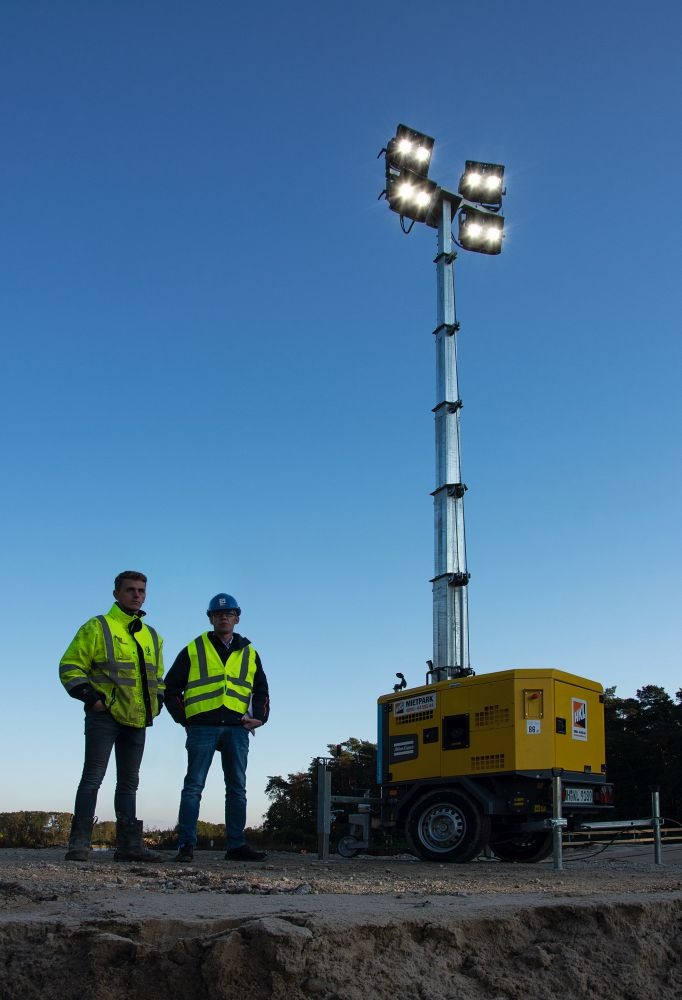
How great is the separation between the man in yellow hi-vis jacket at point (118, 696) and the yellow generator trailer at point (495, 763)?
151 inches

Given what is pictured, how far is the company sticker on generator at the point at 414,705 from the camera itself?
10.4 metres

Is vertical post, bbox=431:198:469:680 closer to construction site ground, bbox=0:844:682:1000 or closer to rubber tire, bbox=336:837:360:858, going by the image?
rubber tire, bbox=336:837:360:858

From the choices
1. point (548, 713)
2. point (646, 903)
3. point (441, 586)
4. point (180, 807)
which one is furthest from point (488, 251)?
point (646, 903)

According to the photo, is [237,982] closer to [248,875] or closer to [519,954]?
[519,954]

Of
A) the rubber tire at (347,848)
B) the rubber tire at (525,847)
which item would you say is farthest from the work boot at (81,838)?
the rubber tire at (525,847)

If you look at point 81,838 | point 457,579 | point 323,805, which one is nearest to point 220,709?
point 81,838

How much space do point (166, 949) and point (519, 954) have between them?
1272 millimetres

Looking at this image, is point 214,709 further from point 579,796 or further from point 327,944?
point 579,796

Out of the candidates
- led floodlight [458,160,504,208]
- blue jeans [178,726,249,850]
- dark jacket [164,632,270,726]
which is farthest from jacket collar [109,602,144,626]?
led floodlight [458,160,504,208]

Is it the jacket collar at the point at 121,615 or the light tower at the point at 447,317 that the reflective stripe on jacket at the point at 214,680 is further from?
the light tower at the point at 447,317

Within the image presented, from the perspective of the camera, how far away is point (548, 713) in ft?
30.8

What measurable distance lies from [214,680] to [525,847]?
5599 mm

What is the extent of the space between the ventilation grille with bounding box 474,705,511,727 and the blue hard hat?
3681mm

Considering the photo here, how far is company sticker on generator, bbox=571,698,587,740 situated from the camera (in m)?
9.73
